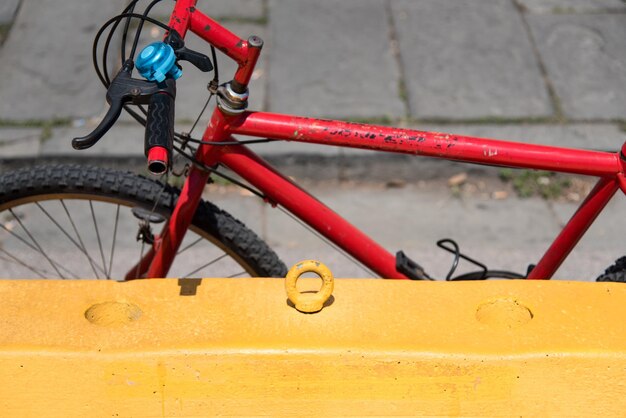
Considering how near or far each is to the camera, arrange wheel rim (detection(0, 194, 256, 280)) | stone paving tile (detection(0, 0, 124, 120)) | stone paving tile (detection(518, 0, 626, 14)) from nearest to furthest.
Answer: wheel rim (detection(0, 194, 256, 280))
stone paving tile (detection(0, 0, 124, 120))
stone paving tile (detection(518, 0, 626, 14))

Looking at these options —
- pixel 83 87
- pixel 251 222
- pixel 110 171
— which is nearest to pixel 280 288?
pixel 110 171

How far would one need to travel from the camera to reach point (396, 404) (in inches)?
64.6

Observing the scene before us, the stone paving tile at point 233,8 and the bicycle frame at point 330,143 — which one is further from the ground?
the stone paving tile at point 233,8

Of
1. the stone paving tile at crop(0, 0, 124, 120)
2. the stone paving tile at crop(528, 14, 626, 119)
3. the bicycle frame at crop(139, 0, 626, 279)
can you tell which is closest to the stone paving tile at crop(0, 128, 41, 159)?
the stone paving tile at crop(0, 0, 124, 120)

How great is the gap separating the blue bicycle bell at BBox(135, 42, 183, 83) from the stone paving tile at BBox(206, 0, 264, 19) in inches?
107

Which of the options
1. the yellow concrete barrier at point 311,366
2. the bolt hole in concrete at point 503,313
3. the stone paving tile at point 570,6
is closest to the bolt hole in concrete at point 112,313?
the yellow concrete barrier at point 311,366

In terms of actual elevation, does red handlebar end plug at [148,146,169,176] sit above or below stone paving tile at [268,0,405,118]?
below

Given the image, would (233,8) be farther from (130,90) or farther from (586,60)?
(130,90)

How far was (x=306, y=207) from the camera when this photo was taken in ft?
7.26

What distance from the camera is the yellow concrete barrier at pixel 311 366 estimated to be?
1608 millimetres

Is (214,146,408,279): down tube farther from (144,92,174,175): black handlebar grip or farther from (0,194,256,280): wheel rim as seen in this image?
(0,194,256,280): wheel rim

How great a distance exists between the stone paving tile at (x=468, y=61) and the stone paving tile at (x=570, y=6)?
0.40ft

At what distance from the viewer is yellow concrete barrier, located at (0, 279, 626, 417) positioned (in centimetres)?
161

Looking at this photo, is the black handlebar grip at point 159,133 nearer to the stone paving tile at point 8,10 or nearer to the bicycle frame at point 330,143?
the bicycle frame at point 330,143
